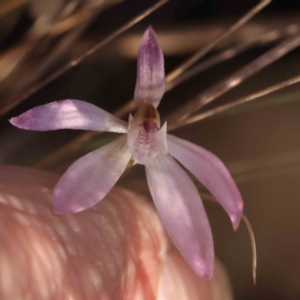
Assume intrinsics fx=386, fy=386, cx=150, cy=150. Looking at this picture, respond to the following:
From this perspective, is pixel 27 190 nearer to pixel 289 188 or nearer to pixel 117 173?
pixel 117 173

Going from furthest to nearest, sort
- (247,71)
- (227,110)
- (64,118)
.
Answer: (227,110) → (247,71) → (64,118)

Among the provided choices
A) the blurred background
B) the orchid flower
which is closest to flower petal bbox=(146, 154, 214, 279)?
the orchid flower

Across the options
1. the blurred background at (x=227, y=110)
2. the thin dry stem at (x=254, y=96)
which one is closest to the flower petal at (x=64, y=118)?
the thin dry stem at (x=254, y=96)

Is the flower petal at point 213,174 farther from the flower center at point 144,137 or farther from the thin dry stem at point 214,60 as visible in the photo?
the thin dry stem at point 214,60

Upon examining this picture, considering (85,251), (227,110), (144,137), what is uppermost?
(227,110)

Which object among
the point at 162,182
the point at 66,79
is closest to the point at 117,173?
the point at 162,182

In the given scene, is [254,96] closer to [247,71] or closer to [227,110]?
[247,71]

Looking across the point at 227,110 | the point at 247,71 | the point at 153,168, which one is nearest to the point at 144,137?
the point at 153,168
